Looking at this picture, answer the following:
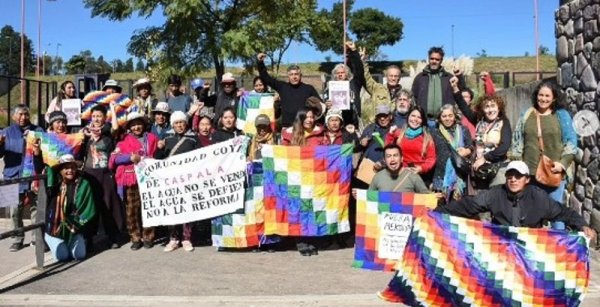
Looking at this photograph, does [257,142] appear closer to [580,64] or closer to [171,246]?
[171,246]

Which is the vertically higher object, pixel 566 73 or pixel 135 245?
pixel 566 73

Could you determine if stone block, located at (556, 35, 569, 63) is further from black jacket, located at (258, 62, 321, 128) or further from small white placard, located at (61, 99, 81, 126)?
small white placard, located at (61, 99, 81, 126)

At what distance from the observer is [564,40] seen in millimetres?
8898

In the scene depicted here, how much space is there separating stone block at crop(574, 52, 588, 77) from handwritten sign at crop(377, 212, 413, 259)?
10.2ft

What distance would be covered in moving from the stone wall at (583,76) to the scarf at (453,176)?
1761mm

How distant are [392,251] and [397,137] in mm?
1355

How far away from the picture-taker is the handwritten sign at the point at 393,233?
731cm

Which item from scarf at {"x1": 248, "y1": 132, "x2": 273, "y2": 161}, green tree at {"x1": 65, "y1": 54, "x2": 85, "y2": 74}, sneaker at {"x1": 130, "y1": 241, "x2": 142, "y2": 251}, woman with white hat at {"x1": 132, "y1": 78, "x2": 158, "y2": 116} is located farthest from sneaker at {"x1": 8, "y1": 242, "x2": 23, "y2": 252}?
green tree at {"x1": 65, "y1": 54, "x2": 85, "y2": 74}

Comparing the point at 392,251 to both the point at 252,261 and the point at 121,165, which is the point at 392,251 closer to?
the point at 252,261

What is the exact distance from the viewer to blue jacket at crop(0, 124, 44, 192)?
845 cm

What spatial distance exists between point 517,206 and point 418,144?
1.89m

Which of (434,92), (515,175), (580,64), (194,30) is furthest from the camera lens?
(194,30)

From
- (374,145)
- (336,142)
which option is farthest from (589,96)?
(336,142)

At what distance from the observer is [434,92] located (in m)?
8.75
